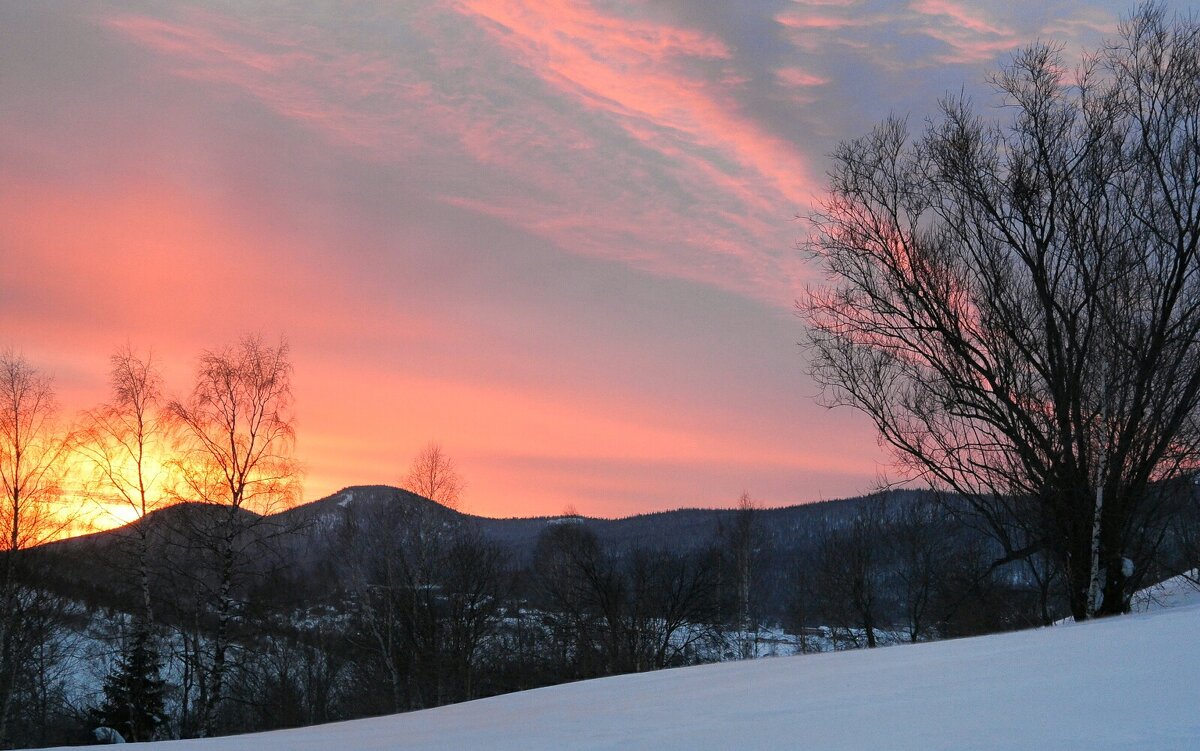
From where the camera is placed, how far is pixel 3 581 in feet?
75.9

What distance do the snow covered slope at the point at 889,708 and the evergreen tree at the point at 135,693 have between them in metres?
21.0

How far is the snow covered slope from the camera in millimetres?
3168

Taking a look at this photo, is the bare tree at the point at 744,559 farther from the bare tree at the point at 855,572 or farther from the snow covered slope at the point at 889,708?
the snow covered slope at the point at 889,708

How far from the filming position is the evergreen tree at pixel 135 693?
78.2 ft

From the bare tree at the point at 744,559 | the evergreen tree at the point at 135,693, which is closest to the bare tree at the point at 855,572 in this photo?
the bare tree at the point at 744,559

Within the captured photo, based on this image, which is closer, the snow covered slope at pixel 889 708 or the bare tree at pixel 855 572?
the snow covered slope at pixel 889 708

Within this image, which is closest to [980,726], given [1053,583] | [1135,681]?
[1135,681]

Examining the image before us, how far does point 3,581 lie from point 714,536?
46545 mm

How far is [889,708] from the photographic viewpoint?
3.94m

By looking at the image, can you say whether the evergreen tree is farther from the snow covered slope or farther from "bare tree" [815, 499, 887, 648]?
"bare tree" [815, 499, 887, 648]

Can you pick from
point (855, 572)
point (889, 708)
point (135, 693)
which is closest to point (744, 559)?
point (855, 572)

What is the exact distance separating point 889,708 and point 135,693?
25.9 m

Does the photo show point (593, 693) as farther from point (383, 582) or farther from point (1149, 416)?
point (383, 582)

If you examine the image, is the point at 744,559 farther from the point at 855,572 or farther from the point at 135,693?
the point at 135,693
